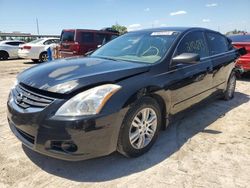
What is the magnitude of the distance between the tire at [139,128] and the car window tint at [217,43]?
2110mm

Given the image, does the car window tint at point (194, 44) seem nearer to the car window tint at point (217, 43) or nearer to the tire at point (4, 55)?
the car window tint at point (217, 43)

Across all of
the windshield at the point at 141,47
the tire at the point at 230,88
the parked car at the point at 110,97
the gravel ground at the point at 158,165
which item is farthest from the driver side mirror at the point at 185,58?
the tire at the point at 230,88

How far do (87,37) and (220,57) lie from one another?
784 centimetres

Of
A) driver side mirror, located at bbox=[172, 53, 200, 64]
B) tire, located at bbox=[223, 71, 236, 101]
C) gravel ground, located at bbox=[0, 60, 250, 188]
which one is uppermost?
driver side mirror, located at bbox=[172, 53, 200, 64]

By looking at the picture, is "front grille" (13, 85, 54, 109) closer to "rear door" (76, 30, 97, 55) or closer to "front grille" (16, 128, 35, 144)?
"front grille" (16, 128, 35, 144)

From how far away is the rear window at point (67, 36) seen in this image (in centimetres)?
1140

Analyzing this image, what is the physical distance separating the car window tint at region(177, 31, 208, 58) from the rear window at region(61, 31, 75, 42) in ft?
25.7

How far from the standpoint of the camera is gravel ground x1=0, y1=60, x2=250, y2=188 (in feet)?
9.11

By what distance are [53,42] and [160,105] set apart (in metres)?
13.1

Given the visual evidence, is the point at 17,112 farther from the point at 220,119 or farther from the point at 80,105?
the point at 220,119

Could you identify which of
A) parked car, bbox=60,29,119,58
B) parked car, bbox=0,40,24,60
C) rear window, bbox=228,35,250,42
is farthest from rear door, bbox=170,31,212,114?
parked car, bbox=0,40,24,60

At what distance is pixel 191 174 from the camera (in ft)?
9.62

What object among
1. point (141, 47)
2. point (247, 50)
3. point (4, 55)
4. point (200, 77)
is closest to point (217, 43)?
point (200, 77)

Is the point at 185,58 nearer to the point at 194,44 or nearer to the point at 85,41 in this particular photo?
the point at 194,44
